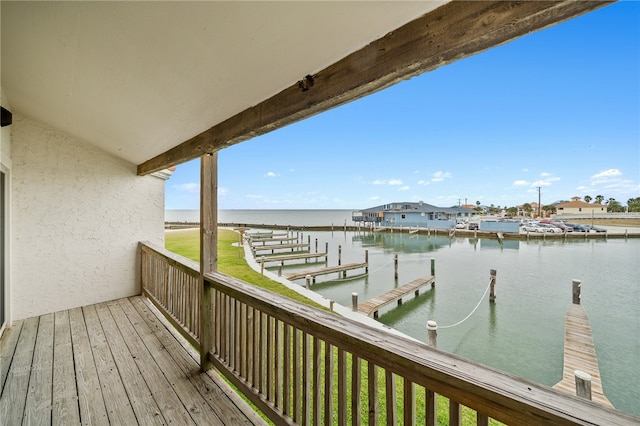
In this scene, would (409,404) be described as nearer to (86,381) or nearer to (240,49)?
(240,49)

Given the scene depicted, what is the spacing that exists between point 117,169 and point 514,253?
21446 mm

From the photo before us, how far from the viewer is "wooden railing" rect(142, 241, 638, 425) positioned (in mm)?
808

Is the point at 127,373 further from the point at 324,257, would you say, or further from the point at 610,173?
the point at 610,173

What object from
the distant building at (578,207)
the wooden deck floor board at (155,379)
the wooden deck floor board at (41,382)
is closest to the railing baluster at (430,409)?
the wooden deck floor board at (155,379)

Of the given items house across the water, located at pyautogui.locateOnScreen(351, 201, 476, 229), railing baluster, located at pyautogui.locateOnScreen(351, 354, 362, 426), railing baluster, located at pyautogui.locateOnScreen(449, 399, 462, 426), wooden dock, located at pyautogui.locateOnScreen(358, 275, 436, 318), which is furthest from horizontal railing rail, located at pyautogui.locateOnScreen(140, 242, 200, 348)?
house across the water, located at pyautogui.locateOnScreen(351, 201, 476, 229)

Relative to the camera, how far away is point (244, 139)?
2.03 meters

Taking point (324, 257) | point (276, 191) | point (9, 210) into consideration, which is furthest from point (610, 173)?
point (276, 191)

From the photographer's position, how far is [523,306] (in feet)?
28.1

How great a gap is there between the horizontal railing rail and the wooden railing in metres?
0.44

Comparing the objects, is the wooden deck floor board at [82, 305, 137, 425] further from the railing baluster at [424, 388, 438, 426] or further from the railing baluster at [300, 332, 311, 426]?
the railing baluster at [424, 388, 438, 426]

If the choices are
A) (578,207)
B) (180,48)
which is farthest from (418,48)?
(578,207)

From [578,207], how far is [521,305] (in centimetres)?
4513

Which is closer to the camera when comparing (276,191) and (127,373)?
(127,373)

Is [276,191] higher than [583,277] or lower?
higher
